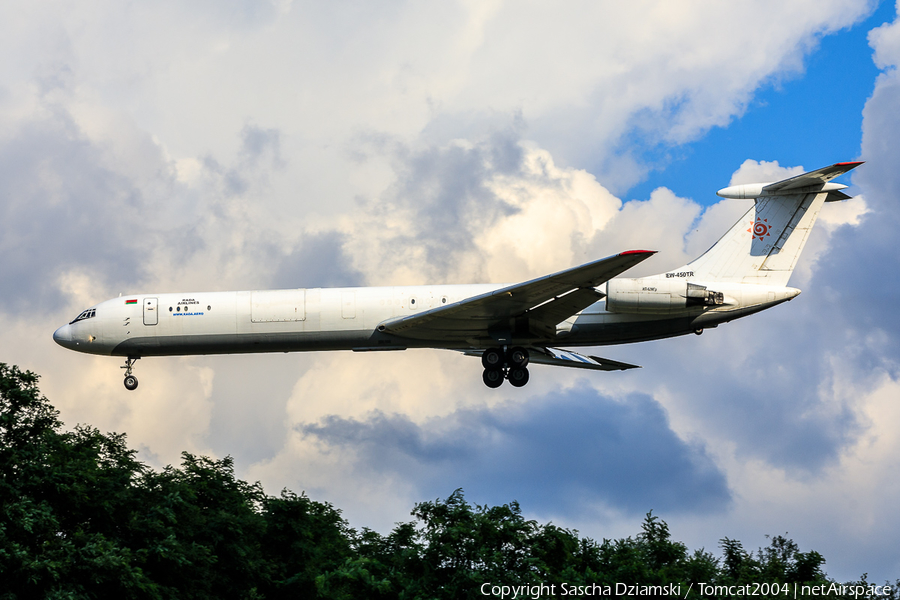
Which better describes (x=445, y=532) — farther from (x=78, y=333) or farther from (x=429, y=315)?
(x=78, y=333)

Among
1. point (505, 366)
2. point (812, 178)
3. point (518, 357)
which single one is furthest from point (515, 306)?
point (812, 178)

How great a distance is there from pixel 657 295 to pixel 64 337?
21.1 m

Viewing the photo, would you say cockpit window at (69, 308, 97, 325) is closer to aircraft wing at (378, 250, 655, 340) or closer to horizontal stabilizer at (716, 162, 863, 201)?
aircraft wing at (378, 250, 655, 340)

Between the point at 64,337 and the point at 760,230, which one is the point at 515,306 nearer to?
the point at 760,230

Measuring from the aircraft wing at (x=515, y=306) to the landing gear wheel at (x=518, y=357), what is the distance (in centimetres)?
121

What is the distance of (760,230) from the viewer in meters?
30.5

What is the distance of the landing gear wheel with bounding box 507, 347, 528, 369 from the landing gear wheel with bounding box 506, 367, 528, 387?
158 millimetres

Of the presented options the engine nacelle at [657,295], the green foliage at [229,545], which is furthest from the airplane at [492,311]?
the green foliage at [229,545]

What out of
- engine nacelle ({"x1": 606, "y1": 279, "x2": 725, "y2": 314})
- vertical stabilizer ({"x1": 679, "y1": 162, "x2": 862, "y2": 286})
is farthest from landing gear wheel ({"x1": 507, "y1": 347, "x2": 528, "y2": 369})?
vertical stabilizer ({"x1": 679, "y1": 162, "x2": 862, "y2": 286})

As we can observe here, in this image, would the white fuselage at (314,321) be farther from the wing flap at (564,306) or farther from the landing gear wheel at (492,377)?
the landing gear wheel at (492,377)

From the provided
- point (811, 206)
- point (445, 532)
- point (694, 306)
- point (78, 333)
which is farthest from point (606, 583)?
point (78, 333)

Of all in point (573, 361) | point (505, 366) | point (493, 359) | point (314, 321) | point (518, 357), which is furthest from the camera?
point (573, 361)

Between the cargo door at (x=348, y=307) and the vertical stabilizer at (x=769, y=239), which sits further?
the vertical stabilizer at (x=769, y=239)

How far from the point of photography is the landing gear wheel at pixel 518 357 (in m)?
29.9
